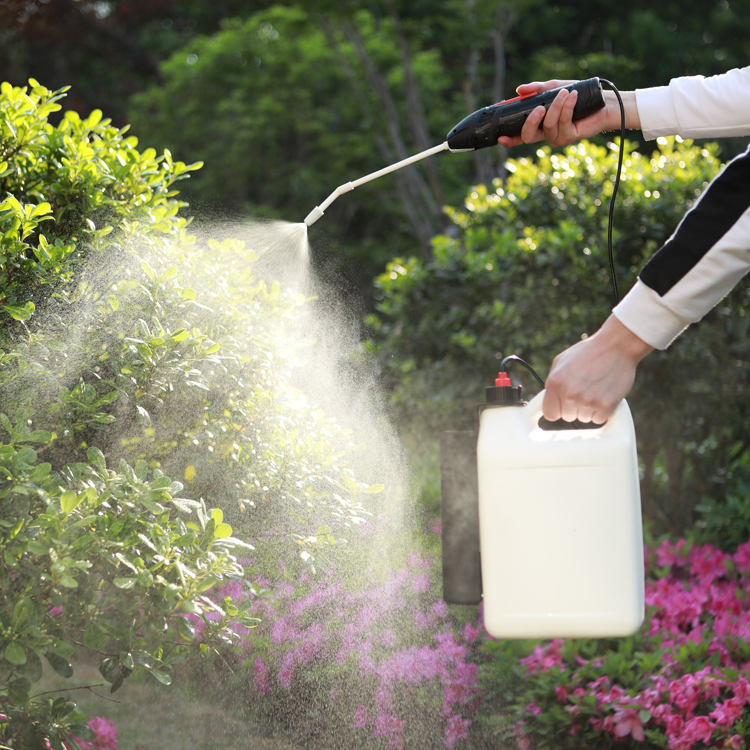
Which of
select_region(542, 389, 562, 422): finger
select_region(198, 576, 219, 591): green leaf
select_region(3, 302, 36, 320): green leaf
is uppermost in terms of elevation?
select_region(3, 302, 36, 320): green leaf

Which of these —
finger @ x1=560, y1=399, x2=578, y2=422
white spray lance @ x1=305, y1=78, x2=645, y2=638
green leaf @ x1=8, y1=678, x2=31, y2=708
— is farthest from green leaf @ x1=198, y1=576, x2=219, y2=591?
finger @ x1=560, y1=399, x2=578, y2=422

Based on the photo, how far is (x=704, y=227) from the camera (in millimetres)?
1277

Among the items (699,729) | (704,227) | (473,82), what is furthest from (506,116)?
(473,82)

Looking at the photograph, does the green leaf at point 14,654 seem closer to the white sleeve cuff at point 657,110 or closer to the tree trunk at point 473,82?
the white sleeve cuff at point 657,110

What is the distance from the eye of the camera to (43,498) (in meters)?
1.41

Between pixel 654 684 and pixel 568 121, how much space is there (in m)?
1.73

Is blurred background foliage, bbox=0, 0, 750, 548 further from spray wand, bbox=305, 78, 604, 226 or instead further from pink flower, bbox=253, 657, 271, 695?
pink flower, bbox=253, 657, 271, 695

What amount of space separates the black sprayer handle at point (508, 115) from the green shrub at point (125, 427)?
76cm

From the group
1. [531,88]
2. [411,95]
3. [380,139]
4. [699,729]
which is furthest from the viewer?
[380,139]

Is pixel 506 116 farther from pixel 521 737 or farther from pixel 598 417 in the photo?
pixel 521 737

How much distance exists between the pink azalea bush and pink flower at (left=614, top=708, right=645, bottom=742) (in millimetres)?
535

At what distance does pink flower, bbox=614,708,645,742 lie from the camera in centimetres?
220

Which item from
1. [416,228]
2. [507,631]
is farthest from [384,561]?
[416,228]

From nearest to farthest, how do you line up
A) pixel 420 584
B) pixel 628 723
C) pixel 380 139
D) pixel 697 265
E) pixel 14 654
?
pixel 697 265
pixel 14 654
pixel 628 723
pixel 420 584
pixel 380 139
